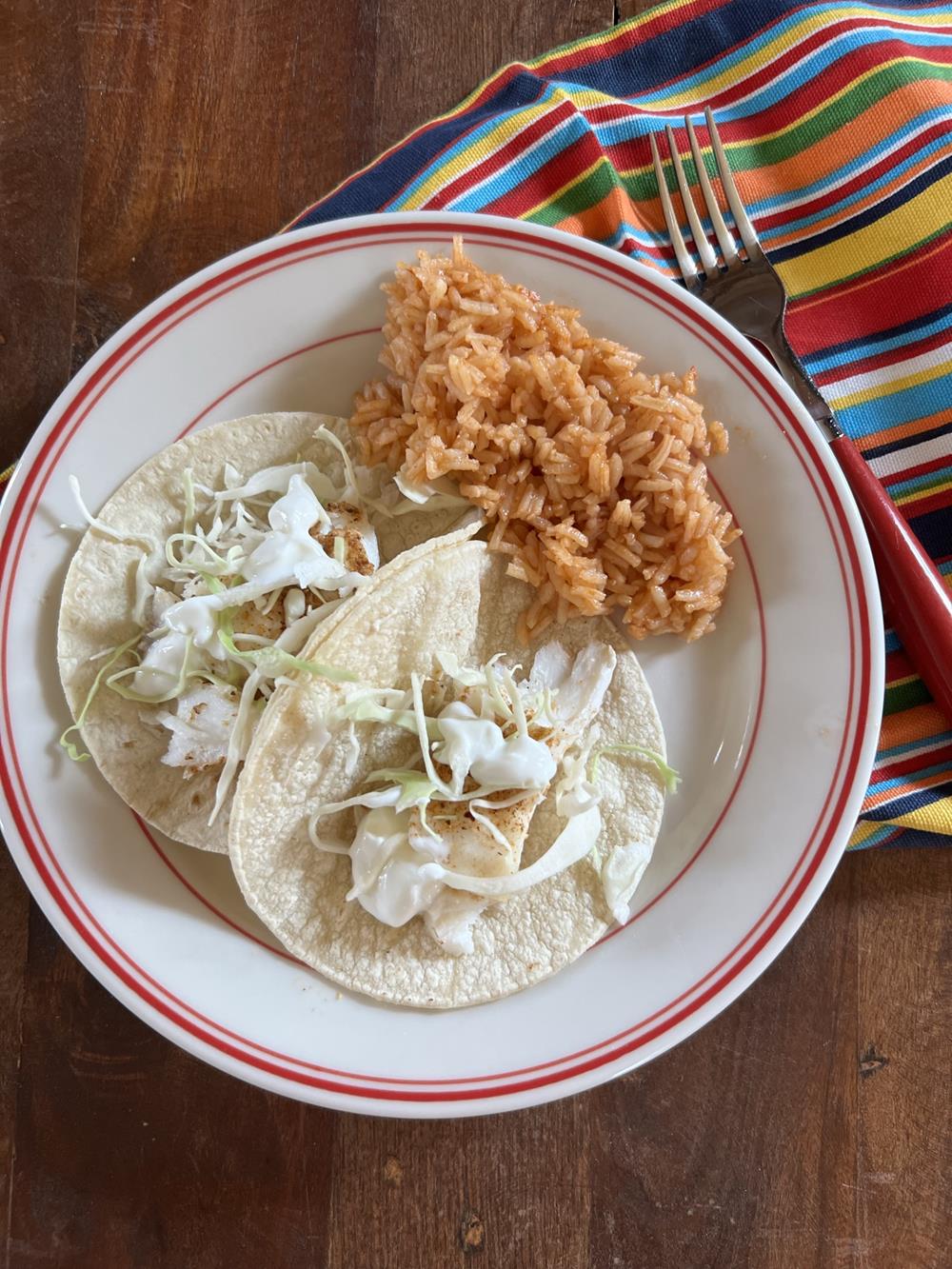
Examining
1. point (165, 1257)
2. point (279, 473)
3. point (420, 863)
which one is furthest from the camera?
point (165, 1257)

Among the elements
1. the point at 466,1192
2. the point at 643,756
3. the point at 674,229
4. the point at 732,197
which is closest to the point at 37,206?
the point at 674,229

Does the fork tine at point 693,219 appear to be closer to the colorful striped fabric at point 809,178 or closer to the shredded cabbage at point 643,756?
the colorful striped fabric at point 809,178

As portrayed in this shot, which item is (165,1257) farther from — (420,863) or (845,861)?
(845,861)

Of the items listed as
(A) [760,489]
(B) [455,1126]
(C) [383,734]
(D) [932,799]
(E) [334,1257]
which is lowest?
Result: (E) [334,1257]

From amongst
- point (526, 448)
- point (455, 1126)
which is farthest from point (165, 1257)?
point (526, 448)

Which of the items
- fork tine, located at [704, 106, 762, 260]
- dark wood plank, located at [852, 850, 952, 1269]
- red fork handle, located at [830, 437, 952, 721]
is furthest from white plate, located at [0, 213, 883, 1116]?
dark wood plank, located at [852, 850, 952, 1269]

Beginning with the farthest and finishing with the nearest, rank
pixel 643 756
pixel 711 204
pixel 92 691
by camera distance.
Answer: pixel 711 204
pixel 643 756
pixel 92 691

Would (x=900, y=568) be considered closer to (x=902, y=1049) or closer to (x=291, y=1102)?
(x=902, y=1049)

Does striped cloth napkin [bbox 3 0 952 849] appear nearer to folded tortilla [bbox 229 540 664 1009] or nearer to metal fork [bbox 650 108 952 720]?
metal fork [bbox 650 108 952 720]
